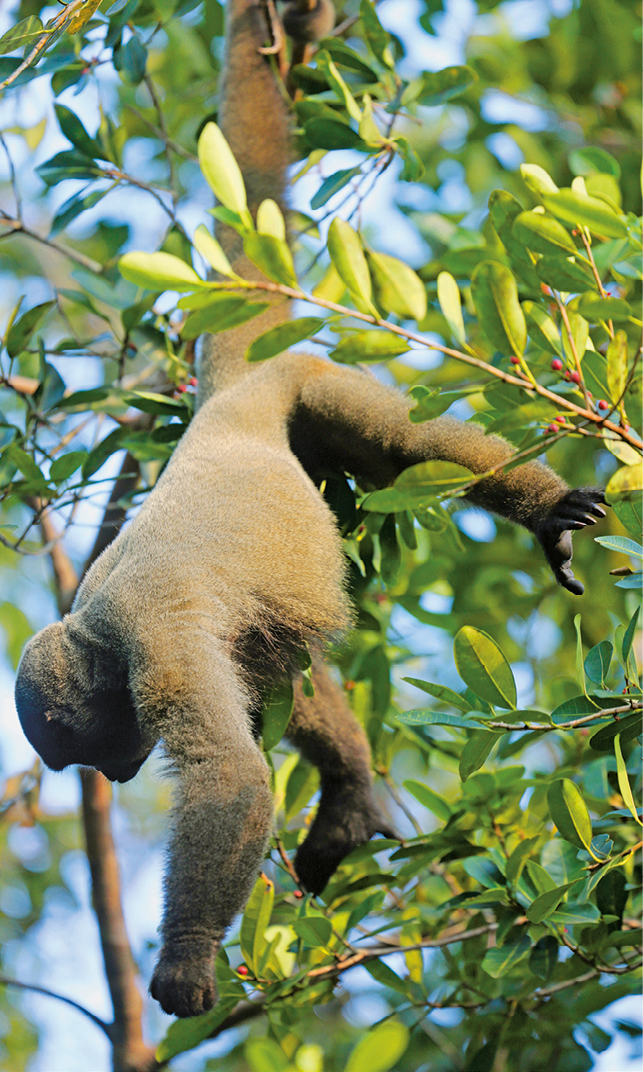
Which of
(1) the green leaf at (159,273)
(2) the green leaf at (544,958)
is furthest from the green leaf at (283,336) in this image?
(2) the green leaf at (544,958)

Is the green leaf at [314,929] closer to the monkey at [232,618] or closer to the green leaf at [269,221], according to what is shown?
the monkey at [232,618]

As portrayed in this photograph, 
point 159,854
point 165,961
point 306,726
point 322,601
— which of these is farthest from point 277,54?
point 165,961

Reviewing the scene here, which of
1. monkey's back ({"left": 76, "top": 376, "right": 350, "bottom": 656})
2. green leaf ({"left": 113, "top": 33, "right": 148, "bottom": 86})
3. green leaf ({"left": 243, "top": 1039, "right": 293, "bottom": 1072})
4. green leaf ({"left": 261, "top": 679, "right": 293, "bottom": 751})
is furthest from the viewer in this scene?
green leaf ({"left": 113, "top": 33, "right": 148, "bottom": 86})

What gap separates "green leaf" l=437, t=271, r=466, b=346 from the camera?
7.08 ft

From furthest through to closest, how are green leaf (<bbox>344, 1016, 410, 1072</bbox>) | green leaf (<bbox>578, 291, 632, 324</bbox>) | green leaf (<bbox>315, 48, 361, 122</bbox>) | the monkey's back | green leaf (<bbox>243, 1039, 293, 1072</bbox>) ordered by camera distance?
green leaf (<bbox>315, 48, 361, 122</bbox>)
the monkey's back
green leaf (<bbox>578, 291, 632, 324</bbox>)
green leaf (<bbox>243, 1039, 293, 1072</bbox>)
green leaf (<bbox>344, 1016, 410, 1072</bbox>)

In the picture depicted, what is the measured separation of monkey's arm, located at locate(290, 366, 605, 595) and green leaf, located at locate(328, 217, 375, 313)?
97 centimetres

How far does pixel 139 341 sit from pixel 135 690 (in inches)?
60.9

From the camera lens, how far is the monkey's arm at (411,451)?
281 centimetres

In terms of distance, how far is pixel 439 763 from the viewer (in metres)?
3.62

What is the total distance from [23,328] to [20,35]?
4.42 feet

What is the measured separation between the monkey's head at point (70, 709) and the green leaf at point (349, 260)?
148 centimetres

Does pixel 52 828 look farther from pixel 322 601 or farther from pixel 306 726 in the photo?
pixel 322 601

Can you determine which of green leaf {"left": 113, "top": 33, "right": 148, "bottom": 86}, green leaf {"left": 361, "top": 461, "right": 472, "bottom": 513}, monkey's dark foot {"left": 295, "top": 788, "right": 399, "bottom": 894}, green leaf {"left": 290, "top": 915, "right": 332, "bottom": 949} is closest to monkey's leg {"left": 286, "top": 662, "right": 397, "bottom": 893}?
monkey's dark foot {"left": 295, "top": 788, "right": 399, "bottom": 894}

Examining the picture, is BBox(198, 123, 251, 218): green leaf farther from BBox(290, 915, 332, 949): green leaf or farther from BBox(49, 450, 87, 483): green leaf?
BBox(290, 915, 332, 949): green leaf
